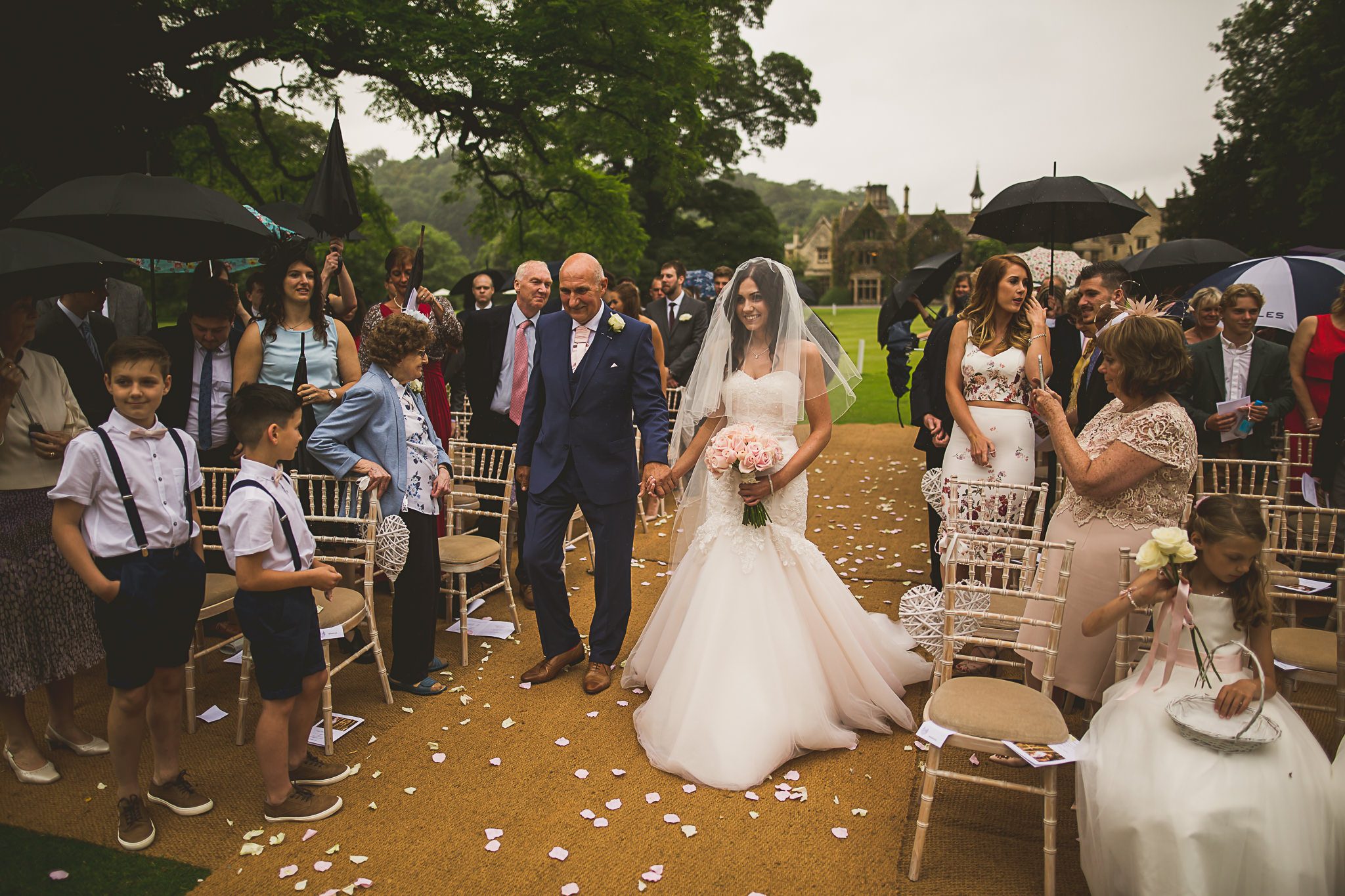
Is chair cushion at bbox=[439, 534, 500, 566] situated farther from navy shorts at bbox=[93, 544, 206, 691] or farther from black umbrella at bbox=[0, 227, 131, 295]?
black umbrella at bbox=[0, 227, 131, 295]

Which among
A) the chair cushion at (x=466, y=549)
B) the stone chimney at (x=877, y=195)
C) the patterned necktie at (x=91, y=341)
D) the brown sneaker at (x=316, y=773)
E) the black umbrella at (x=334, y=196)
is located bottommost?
the brown sneaker at (x=316, y=773)

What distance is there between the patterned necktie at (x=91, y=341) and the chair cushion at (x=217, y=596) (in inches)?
62.8

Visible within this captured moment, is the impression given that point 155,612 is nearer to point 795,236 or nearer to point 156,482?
A: point 156,482

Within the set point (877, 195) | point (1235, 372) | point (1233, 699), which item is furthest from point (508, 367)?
point (877, 195)

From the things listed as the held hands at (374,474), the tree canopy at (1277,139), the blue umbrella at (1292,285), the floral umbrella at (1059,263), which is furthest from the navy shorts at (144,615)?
the tree canopy at (1277,139)

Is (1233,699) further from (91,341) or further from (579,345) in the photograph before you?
(91,341)

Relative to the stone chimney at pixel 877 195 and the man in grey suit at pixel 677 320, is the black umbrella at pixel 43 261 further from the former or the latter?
the stone chimney at pixel 877 195

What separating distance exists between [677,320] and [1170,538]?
694 cm

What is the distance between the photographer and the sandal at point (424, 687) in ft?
15.2

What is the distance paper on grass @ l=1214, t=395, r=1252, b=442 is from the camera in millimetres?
5812

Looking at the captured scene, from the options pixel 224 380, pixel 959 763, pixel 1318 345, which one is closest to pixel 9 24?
pixel 224 380

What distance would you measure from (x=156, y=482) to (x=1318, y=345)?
706 centimetres

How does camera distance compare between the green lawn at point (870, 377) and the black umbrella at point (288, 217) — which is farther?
the green lawn at point (870, 377)

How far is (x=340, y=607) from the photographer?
162 inches
